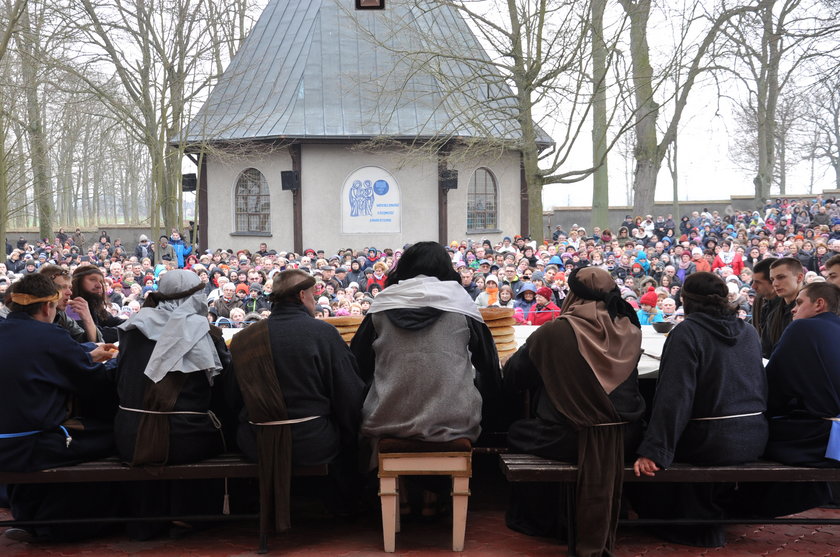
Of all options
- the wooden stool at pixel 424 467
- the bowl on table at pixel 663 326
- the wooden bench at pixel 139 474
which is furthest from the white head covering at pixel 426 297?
the bowl on table at pixel 663 326

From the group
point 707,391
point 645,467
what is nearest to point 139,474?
point 645,467

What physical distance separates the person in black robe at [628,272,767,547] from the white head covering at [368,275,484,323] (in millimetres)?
1193

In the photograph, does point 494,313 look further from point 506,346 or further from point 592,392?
point 592,392

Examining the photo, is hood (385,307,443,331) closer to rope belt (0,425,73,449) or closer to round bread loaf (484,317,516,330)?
round bread loaf (484,317,516,330)

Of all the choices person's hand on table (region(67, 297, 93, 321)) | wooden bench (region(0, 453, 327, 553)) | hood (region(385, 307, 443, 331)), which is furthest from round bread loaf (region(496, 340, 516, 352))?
person's hand on table (region(67, 297, 93, 321))

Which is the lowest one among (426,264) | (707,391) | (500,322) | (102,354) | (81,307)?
(707,391)

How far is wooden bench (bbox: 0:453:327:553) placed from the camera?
493 centimetres

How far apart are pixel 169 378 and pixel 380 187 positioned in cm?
2232

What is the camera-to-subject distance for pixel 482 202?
1113 inches

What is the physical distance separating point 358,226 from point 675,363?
2263 centimetres

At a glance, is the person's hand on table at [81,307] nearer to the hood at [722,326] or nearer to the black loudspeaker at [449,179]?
the hood at [722,326]

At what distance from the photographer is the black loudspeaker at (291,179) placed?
87.4 ft

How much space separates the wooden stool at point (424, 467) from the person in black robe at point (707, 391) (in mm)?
967

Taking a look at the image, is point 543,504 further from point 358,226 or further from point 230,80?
point 230,80
